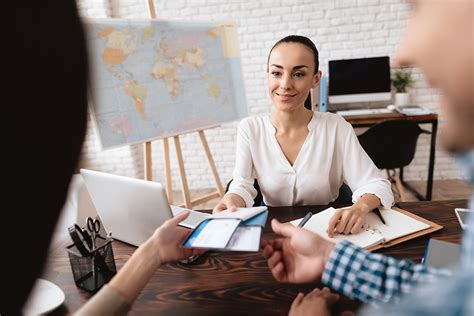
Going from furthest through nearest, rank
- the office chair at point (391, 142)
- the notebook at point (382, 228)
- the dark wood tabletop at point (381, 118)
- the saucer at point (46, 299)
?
the dark wood tabletop at point (381, 118), the office chair at point (391, 142), the notebook at point (382, 228), the saucer at point (46, 299)

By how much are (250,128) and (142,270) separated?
40.4 inches

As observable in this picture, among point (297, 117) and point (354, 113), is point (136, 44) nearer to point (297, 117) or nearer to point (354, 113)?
point (297, 117)

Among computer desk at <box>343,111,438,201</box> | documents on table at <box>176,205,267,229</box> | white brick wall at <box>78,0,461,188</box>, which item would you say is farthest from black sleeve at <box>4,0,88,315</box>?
white brick wall at <box>78,0,461,188</box>

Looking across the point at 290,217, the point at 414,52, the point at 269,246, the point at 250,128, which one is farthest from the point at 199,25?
the point at 414,52

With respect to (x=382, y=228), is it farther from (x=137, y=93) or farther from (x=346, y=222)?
(x=137, y=93)

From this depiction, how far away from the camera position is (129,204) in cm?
103

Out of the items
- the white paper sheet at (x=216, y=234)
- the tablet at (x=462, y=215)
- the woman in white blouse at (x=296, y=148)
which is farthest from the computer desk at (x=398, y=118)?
the white paper sheet at (x=216, y=234)

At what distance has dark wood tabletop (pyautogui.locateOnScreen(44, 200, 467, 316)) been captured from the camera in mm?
815

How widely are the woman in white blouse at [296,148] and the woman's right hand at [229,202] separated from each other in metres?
0.03

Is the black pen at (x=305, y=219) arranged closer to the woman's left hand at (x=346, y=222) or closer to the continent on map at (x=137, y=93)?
the woman's left hand at (x=346, y=222)

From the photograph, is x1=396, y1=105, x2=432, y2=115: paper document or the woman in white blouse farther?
x1=396, y1=105, x2=432, y2=115: paper document

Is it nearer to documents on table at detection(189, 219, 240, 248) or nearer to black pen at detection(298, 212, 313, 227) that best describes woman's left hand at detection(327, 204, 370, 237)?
black pen at detection(298, 212, 313, 227)

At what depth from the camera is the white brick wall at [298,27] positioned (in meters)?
3.39

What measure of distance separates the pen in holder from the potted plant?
129 inches
